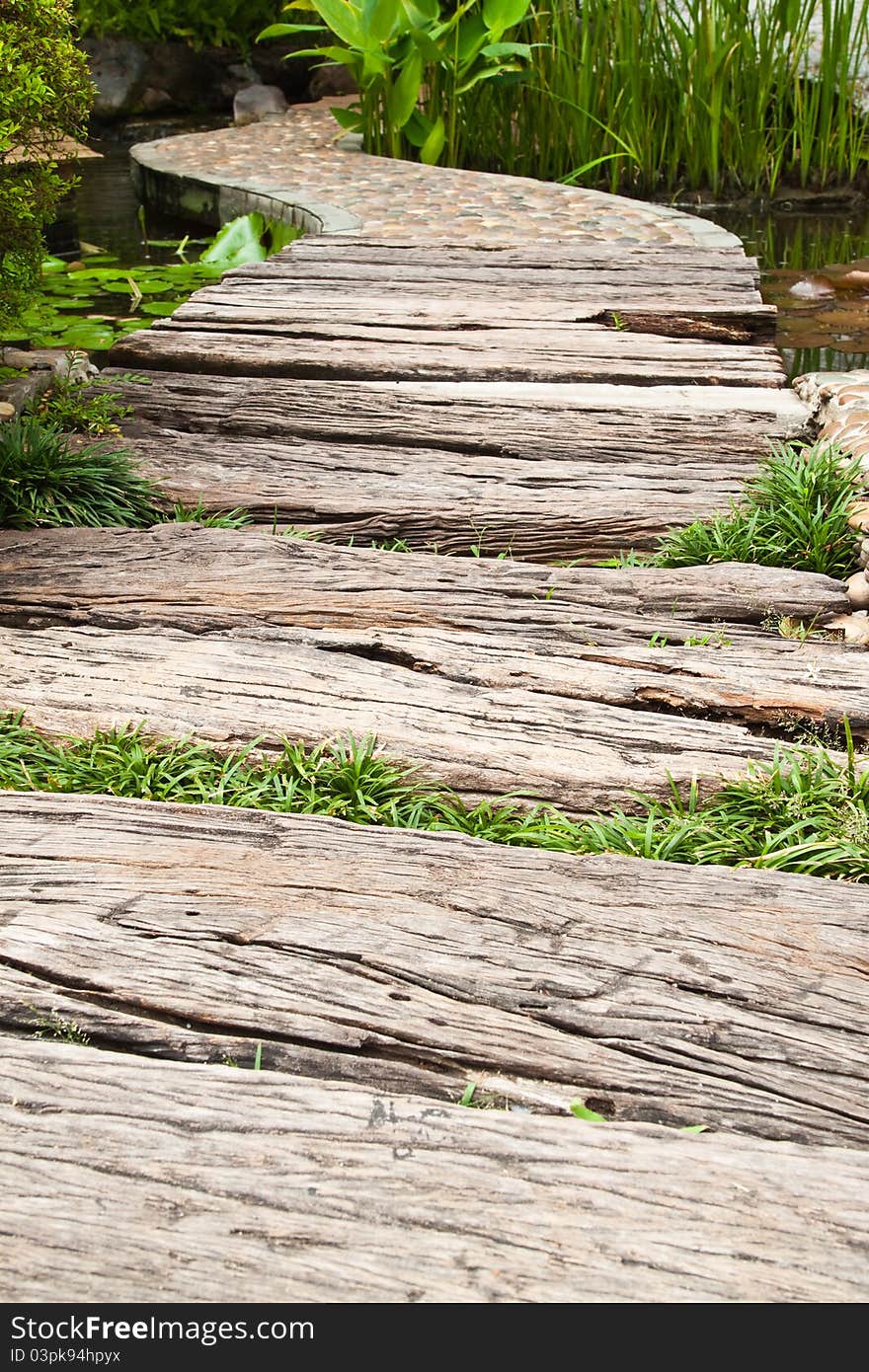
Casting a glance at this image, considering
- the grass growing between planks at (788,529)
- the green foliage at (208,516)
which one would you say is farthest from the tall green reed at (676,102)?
the green foliage at (208,516)

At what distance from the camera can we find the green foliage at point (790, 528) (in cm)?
317

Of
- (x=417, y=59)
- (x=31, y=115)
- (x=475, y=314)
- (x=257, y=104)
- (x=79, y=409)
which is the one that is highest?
(x=417, y=59)

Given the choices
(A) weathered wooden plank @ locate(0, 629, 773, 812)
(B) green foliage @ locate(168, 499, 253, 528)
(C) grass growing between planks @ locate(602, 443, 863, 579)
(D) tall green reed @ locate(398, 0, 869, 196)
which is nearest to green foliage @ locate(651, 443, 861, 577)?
(C) grass growing between planks @ locate(602, 443, 863, 579)

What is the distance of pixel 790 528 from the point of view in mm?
3213

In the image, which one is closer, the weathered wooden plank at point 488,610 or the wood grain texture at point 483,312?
the weathered wooden plank at point 488,610

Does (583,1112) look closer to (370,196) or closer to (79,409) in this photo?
(79,409)

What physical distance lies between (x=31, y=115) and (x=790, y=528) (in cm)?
218

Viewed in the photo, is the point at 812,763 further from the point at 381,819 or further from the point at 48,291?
the point at 48,291

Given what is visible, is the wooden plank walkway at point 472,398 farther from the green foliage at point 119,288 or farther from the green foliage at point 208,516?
the green foliage at point 119,288

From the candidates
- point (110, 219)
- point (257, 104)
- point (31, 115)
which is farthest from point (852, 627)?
point (257, 104)

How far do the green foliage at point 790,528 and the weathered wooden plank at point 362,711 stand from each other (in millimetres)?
820

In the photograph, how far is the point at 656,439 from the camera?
154 inches

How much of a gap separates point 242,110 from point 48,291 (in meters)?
4.97
